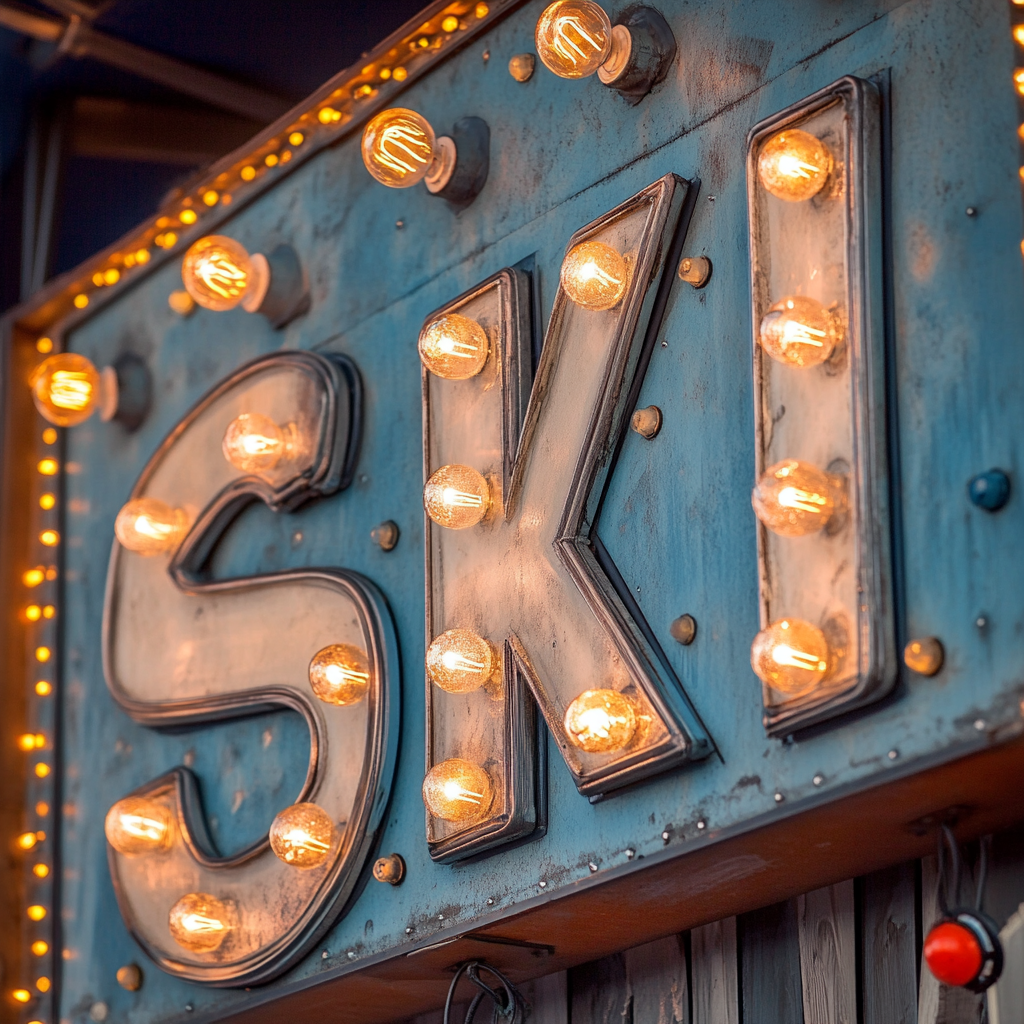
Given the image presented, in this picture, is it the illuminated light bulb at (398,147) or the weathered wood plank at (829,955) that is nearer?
the weathered wood plank at (829,955)

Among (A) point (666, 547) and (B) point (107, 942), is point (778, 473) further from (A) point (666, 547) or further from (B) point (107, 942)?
(B) point (107, 942)

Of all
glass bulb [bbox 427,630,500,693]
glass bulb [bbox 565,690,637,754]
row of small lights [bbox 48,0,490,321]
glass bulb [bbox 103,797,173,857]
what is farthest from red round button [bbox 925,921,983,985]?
row of small lights [bbox 48,0,490,321]

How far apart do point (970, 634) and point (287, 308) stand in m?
2.35

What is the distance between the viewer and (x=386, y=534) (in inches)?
156

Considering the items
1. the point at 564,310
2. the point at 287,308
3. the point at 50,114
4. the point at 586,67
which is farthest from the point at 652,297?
the point at 50,114

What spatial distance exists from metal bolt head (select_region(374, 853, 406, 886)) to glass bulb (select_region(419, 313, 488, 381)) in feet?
3.55

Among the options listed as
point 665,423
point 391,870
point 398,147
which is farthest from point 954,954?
point 398,147

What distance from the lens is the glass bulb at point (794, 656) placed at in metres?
2.82

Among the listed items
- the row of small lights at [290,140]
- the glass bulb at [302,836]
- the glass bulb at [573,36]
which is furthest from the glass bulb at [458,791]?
the row of small lights at [290,140]

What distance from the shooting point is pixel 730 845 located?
9.76 feet

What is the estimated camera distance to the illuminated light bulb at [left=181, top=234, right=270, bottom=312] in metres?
4.36

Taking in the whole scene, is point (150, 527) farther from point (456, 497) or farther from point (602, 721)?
point (602, 721)

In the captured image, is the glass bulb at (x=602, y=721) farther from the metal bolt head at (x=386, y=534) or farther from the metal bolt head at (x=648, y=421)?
the metal bolt head at (x=386, y=534)

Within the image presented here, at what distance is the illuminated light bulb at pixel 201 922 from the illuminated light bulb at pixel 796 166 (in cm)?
214
